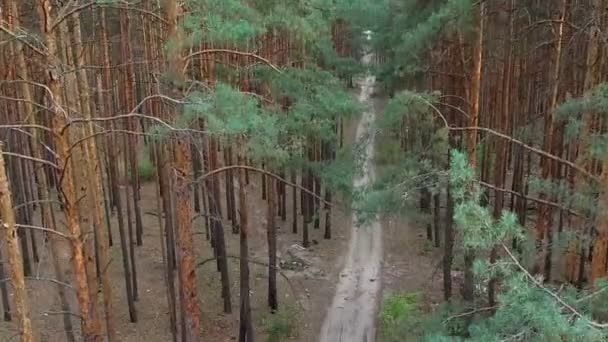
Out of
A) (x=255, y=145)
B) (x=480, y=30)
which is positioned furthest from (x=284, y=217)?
(x=255, y=145)

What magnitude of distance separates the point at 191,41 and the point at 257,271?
10455 millimetres

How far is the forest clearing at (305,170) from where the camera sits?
6.18 m

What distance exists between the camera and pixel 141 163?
75.2 feet

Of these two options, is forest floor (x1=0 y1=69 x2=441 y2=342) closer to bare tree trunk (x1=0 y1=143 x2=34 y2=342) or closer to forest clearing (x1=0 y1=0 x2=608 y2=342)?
forest clearing (x1=0 y1=0 x2=608 y2=342)

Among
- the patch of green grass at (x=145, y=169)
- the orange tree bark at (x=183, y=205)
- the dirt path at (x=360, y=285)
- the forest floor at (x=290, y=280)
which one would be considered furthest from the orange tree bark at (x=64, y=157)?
the patch of green grass at (x=145, y=169)

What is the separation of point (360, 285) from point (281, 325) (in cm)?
423

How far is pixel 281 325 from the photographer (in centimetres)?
1314

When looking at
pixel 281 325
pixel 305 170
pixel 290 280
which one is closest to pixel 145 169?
pixel 290 280

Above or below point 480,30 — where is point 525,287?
below

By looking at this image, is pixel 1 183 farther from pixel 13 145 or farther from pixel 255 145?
pixel 13 145

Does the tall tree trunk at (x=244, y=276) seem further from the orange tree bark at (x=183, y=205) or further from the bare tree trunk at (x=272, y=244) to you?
the orange tree bark at (x=183, y=205)

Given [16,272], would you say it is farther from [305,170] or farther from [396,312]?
[396,312]

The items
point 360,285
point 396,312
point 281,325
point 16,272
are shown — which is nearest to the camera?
point 16,272

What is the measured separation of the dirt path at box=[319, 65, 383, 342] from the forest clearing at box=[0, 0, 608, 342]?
0.07 meters
